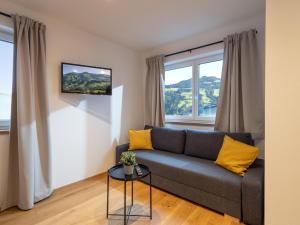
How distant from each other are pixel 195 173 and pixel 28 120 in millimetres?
2113

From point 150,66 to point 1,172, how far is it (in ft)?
9.40

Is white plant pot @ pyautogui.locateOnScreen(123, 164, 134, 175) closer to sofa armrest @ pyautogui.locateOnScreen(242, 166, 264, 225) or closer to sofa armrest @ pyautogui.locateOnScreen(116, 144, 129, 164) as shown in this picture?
sofa armrest @ pyautogui.locateOnScreen(242, 166, 264, 225)

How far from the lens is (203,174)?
204cm

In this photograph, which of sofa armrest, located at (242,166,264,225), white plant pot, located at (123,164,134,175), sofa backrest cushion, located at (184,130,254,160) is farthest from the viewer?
sofa backrest cushion, located at (184,130,254,160)

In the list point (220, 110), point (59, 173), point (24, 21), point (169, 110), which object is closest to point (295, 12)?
point (220, 110)

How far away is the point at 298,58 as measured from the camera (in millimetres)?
1283

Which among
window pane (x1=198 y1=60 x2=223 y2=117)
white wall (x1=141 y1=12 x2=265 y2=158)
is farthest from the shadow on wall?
window pane (x1=198 y1=60 x2=223 y2=117)

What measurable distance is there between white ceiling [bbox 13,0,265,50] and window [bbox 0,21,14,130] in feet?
1.56

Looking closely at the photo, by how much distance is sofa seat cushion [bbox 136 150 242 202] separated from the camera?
183 cm

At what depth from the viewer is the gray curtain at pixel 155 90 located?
11.1 ft

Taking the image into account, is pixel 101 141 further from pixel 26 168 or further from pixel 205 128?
pixel 205 128

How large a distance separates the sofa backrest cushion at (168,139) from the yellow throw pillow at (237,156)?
2.49 ft

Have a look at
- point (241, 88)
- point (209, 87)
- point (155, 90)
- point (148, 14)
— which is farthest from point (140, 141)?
point (148, 14)

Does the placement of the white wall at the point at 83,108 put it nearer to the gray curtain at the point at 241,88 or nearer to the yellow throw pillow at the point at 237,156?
the gray curtain at the point at 241,88
